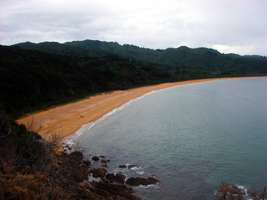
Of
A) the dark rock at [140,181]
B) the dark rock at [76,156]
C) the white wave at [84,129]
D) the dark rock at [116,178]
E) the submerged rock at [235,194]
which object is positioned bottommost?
the submerged rock at [235,194]

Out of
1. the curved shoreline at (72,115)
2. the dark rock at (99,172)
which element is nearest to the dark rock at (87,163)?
the dark rock at (99,172)

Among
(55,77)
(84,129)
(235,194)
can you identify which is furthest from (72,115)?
(235,194)

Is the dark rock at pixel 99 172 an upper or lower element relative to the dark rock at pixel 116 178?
upper

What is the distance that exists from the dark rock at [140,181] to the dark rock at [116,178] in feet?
1.61

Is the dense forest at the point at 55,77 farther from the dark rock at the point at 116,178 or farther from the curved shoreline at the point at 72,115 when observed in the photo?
the dark rock at the point at 116,178

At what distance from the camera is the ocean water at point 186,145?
25172mm

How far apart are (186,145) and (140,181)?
39.3ft

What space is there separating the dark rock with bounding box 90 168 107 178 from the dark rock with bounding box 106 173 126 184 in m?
0.48

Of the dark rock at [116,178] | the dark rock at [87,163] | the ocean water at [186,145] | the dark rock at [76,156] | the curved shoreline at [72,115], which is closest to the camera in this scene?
the dark rock at [116,178]

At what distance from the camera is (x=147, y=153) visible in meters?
32.9

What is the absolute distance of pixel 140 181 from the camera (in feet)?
82.2

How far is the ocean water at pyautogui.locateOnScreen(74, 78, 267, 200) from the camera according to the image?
82.6 ft

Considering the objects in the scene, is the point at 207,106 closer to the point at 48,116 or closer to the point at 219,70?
the point at 48,116

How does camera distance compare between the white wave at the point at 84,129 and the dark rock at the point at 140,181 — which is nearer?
the dark rock at the point at 140,181
